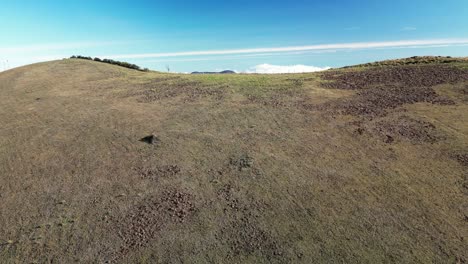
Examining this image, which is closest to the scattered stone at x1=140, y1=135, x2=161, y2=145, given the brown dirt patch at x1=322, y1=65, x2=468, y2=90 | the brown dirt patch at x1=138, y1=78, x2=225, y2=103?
the brown dirt patch at x1=138, y1=78, x2=225, y2=103

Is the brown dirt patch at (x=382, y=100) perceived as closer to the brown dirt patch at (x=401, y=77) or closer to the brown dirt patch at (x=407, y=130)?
the brown dirt patch at (x=407, y=130)

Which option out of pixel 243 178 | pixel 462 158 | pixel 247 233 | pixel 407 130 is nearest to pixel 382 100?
pixel 407 130

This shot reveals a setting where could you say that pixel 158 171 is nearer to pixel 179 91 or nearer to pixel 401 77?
pixel 179 91

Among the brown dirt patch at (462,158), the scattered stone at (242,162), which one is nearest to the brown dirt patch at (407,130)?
the brown dirt patch at (462,158)

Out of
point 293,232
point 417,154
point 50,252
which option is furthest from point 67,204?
point 417,154

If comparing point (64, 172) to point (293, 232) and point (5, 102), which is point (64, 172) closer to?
point (293, 232)

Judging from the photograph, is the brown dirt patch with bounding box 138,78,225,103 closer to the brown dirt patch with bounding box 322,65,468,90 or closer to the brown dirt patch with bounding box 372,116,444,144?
the brown dirt patch with bounding box 322,65,468,90
